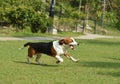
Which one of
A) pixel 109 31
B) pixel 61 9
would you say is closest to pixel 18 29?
pixel 61 9

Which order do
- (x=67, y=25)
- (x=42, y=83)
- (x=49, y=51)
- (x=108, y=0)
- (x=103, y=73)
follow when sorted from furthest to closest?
(x=108, y=0) < (x=67, y=25) < (x=49, y=51) < (x=103, y=73) < (x=42, y=83)

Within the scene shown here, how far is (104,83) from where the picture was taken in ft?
38.2

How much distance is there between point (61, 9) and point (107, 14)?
429 inches

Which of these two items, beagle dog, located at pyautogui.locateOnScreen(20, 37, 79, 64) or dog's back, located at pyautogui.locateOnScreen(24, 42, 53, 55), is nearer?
beagle dog, located at pyautogui.locateOnScreen(20, 37, 79, 64)

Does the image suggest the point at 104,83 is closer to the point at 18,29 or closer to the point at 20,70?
the point at 20,70

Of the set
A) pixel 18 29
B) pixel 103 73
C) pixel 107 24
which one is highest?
pixel 103 73

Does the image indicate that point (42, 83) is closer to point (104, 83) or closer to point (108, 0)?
point (104, 83)

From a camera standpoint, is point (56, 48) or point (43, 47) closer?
point (56, 48)

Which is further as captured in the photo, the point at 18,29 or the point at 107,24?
the point at 107,24

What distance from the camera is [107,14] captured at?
7225 centimetres

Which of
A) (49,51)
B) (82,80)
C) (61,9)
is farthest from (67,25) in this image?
(82,80)

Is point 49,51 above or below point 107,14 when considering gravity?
above

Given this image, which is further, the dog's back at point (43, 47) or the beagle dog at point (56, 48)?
the dog's back at point (43, 47)

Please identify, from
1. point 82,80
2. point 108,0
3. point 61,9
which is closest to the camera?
point 82,80
